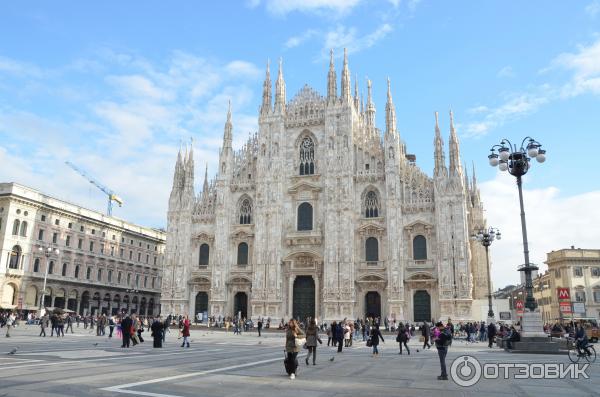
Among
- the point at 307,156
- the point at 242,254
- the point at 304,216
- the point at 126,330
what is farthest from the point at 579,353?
the point at 242,254

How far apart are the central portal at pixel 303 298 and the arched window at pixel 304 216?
15.1ft

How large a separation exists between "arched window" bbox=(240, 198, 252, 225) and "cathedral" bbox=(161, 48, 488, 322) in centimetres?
10

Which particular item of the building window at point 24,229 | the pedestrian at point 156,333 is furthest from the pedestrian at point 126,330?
the building window at point 24,229

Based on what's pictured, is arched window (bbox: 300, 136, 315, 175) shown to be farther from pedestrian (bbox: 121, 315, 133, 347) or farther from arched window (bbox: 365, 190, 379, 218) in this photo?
pedestrian (bbox: 121, 315, 133, 347)

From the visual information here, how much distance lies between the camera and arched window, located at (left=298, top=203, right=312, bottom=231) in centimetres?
4619

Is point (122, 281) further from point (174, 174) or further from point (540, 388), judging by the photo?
point (540, 388)

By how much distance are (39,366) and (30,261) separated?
145ft

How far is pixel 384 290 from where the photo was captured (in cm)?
4231

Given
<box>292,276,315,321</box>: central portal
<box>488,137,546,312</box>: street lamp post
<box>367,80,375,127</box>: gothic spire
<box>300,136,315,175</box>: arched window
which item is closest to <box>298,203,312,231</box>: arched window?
<box>300,136,315,175</box>: arched window

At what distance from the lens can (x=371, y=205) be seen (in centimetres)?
4462

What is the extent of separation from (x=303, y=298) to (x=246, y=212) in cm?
996

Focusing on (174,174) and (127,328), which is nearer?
(127,328)

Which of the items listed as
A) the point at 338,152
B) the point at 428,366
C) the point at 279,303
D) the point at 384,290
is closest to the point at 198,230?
the point at 279,303

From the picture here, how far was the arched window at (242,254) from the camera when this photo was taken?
47375 millimetres
